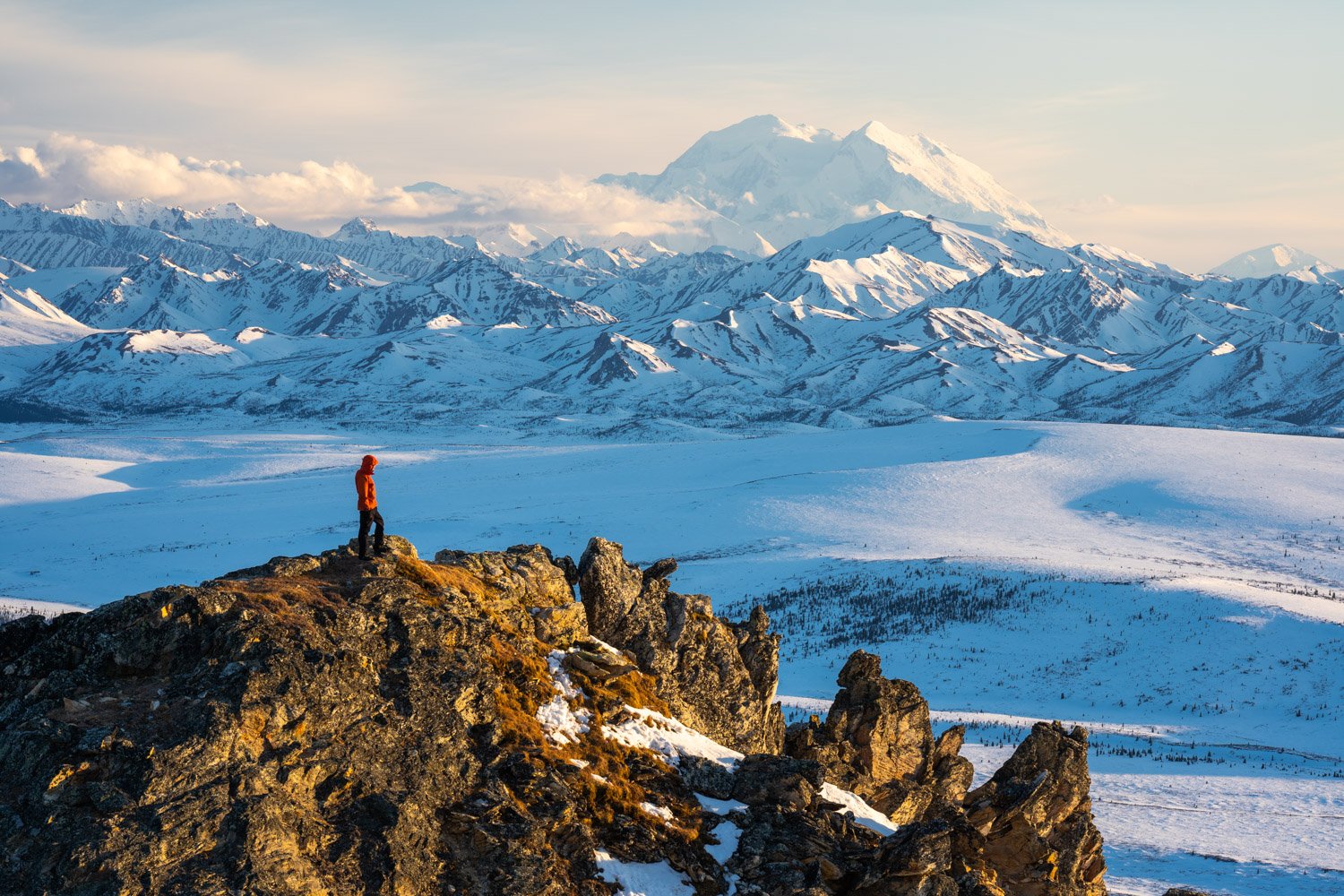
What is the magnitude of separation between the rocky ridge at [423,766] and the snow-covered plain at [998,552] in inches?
464

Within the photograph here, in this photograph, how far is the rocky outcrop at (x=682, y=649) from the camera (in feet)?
72.1

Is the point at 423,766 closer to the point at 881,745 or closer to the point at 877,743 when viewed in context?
the point at 877,743

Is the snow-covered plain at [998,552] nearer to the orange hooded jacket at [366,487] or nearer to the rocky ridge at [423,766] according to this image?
the rocky ridge at [423,766]

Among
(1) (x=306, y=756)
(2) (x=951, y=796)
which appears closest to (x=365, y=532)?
(1) (x=306, y=756)

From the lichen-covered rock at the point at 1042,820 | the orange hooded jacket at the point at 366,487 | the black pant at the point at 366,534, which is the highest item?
the orange hooded jacket at the point at 366,487

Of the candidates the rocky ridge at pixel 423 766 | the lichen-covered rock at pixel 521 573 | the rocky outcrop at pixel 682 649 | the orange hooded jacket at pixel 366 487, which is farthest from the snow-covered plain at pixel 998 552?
the orange hooded jacket at pixel 366 487

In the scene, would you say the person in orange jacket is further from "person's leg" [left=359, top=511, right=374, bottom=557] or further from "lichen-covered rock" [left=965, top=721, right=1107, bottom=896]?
"lichen-covered rock" [left=965, top=721, right=1107, bottom=896]

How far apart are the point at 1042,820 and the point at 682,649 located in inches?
299

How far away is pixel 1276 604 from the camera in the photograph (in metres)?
59.8

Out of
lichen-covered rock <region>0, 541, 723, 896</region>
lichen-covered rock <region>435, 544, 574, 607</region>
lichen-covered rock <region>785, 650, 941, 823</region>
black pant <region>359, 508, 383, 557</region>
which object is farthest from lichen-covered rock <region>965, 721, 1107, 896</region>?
→ black pant <region>359, 508, 383, 557</region>

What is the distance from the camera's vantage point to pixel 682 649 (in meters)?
22.6

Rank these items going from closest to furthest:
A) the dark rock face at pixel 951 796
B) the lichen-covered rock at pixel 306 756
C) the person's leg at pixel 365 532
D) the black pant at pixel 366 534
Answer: the lichen-covered rock at pixel 306 756, the dark rock face at pixel 951 796, the person's leg at pixel 365 532, the black pant at pixel 366 534

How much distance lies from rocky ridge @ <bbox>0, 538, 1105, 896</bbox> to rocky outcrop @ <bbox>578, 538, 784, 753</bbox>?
0.31 feet

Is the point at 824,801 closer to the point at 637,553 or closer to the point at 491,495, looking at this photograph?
the point at 637,553
